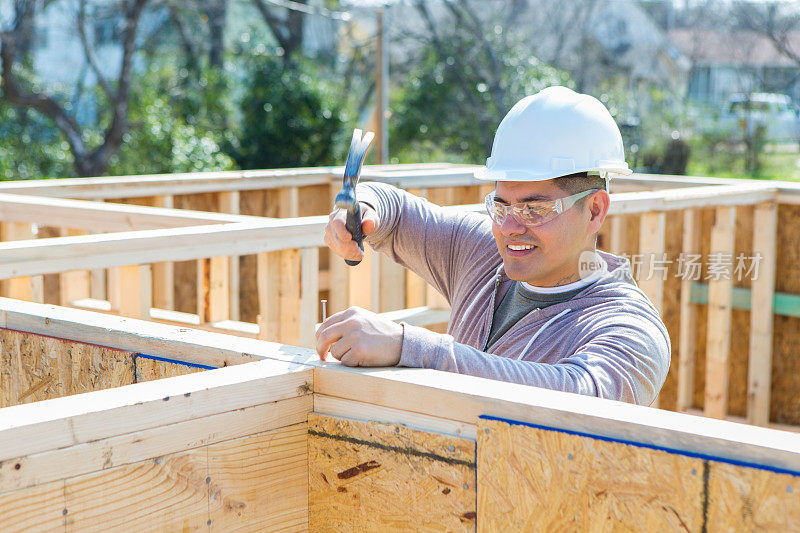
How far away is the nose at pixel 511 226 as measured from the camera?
237cm

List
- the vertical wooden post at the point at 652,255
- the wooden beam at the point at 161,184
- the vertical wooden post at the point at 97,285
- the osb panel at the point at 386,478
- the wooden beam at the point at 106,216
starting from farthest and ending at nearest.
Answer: the wooden beam at the point at 161,184 → the vertical wooden post at the point at 97,285 → the vertical wooden post at the point at 652,255 → the wooden beam at the point at 106,216 → the osb panel at the point at 386,478

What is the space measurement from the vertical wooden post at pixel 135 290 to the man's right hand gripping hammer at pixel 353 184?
1.24m

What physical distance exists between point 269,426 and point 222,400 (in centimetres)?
12

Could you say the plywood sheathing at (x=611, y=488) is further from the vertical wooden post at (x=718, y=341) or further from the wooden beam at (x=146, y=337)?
the vertical wooden post at (x=718, y=341)

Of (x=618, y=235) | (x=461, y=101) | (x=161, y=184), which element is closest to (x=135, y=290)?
(x=161, y=184)

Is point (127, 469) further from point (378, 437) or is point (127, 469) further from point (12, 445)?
point (378, 437)

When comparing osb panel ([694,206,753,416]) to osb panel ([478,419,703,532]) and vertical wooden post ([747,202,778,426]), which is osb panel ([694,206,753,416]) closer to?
vertical wooden post ([747,202,778,426])

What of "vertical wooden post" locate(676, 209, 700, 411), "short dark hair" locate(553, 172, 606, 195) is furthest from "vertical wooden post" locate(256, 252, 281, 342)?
"vertical wooden post" locate(676, 209, 700, 411)

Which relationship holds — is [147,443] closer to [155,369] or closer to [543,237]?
[155,369]

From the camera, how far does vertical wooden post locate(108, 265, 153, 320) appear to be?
339 cm

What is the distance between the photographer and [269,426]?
165 cm

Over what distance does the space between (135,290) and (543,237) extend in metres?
1.72

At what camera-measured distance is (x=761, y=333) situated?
19.2 feet

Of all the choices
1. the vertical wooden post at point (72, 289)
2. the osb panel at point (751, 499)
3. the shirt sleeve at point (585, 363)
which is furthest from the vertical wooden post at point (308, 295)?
the osb panel at point (751, 499)
